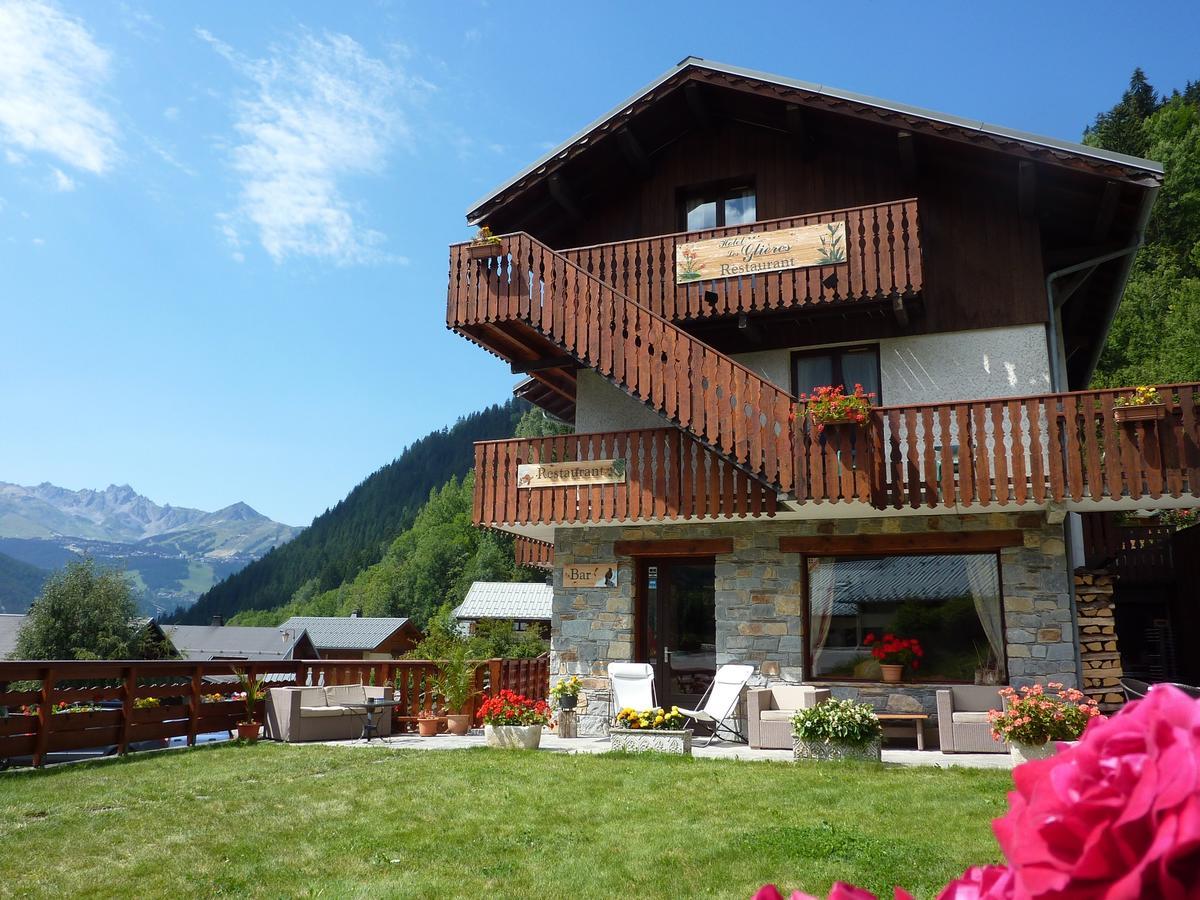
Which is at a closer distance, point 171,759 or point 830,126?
point 171,759

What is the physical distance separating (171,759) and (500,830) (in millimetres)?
5285

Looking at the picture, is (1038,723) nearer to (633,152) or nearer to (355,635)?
(633,152)

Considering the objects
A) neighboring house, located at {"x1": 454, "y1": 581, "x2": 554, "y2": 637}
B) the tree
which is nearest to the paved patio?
neighboring house, located at {"x1": 454, "y1": 581, "x2": 554, "y2": 637}

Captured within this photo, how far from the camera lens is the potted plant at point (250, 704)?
38.2ft

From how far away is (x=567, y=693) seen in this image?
12.4 meters

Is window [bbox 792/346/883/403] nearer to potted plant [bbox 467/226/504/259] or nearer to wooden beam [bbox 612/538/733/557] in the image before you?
wooden beam [bbox 612/538/733/557]

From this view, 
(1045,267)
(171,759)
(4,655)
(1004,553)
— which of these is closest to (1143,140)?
(1045,267)

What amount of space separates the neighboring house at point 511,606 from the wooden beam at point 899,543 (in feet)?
106

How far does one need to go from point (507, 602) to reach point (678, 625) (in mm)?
34582

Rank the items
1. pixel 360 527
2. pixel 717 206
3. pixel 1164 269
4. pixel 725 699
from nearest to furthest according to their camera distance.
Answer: pixel 725 699 → pixel 717 206 → pixel 1164 269 → pixel 360 527

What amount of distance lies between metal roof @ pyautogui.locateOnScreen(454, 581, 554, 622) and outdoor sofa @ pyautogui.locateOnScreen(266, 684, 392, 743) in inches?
1240

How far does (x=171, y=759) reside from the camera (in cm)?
976

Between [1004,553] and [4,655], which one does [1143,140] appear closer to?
[1004,553]

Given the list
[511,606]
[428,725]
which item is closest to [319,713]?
[428,725]
